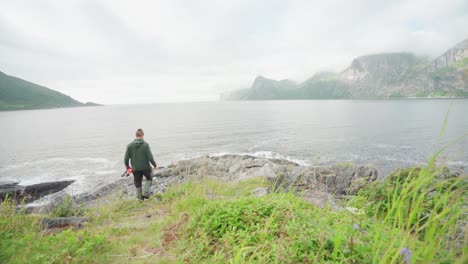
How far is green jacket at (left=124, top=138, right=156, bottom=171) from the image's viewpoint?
9219 millimetres

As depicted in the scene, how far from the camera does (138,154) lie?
9266 mm

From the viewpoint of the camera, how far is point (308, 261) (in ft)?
7.95

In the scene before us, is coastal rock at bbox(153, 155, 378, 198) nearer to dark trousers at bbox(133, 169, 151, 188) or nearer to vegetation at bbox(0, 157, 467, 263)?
dark trousers at bbox(133, 169, 151, 188)

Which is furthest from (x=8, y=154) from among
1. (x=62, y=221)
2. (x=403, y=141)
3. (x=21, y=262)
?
(x=403, y=141)

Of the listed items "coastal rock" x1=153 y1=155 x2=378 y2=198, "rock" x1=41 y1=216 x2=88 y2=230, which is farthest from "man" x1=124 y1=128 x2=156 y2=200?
"coastal rock" x1=153 y1=155 x2=378 y2=198

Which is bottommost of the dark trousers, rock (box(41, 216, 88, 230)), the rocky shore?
the rocky shore

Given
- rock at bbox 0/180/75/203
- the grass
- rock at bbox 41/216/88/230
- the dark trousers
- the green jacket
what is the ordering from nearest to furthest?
the grass → rock at bbox 41/216/88/230 → the green jacket → the dark trousers → rock at bbox 0/180/75/203

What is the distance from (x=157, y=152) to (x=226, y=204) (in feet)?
117

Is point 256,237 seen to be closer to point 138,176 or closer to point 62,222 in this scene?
point 62,222

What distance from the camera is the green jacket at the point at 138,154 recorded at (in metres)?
9.22

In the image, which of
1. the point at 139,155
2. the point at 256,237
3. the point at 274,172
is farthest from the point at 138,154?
the point at 274,172

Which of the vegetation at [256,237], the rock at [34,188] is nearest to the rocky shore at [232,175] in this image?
the rock at [34,188]

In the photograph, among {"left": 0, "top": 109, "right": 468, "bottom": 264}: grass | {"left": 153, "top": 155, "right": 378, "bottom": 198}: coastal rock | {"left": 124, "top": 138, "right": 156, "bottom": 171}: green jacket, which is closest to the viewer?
{"left": 0, "top": 109, "right": 468, "bottom": 264}: grass

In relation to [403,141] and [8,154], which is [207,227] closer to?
[403,141]
